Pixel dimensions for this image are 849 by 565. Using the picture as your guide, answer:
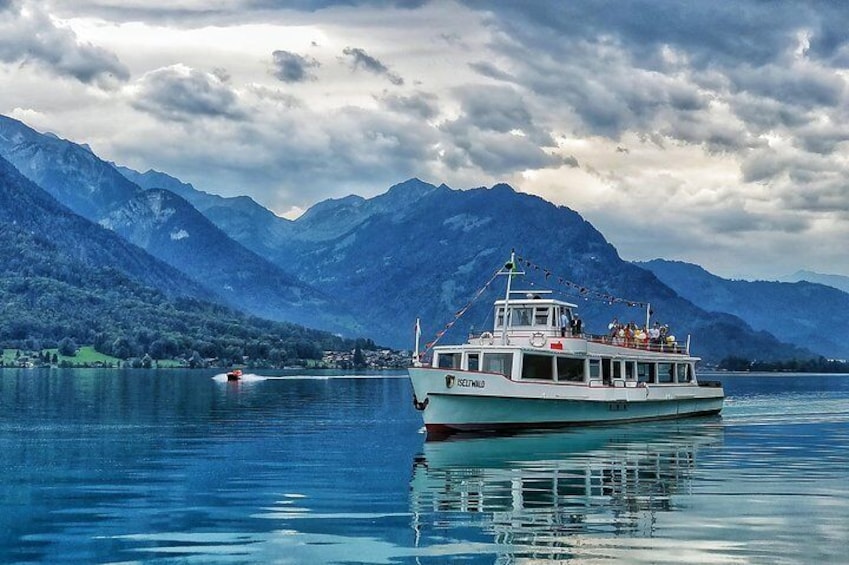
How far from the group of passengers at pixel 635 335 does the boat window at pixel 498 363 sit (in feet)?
45.2

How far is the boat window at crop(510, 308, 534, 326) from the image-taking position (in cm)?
7849

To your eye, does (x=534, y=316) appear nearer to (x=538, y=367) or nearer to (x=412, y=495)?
(x=538, y=367)

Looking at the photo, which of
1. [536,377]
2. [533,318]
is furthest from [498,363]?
[533,318]

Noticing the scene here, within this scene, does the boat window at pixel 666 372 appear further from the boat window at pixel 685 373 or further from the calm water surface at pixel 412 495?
the calm water surface at pixel 412 495

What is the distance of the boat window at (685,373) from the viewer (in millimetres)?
93463

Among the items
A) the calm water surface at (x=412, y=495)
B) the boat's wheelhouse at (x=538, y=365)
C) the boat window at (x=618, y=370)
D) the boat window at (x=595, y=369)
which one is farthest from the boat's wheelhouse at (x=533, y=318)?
the calm water surface at (x=412, y=495)

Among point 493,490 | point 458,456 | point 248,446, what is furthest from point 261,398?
point 493,490

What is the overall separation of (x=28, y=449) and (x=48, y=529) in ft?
88.4

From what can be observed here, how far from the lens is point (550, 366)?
74062mm

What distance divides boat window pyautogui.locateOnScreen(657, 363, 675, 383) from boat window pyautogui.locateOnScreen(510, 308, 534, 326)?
16.0 metres

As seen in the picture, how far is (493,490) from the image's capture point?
134 ft

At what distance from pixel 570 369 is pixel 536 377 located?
4.00 m

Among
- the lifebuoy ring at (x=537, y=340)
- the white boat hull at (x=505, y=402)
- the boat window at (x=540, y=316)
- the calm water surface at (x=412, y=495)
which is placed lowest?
the calm water surface at (x=412, y=495)

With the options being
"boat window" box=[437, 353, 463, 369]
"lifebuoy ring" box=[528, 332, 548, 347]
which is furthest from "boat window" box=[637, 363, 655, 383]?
"boat window" box=[437, 353, 463, 369]
